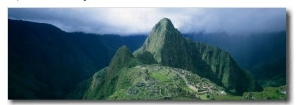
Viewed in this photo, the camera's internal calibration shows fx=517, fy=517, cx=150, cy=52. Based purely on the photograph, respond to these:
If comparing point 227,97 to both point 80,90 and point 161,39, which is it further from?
point 80,90

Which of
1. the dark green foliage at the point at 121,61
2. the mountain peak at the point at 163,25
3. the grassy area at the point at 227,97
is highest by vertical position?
the mountain peak at the point at 163,25

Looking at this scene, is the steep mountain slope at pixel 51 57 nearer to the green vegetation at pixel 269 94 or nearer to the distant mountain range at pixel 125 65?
the distant mountain range at pixel 125 65

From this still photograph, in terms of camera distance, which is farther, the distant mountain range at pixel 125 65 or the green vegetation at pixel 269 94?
the distant mountain range at pixel 125 65

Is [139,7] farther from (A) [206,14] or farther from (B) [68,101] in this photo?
(B) [68,101]

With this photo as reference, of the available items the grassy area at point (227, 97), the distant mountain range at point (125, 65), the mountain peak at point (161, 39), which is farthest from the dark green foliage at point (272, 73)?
the mountain peak at point (161, 39)

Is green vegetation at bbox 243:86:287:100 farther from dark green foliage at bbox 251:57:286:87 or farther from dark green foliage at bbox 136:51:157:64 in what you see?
dark green foliage at bbox 136:51:157:64

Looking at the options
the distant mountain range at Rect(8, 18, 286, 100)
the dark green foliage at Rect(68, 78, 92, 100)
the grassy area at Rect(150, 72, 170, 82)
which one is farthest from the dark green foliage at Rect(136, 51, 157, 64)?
the dark green foliage at Rect(68, 78, 92, 100)

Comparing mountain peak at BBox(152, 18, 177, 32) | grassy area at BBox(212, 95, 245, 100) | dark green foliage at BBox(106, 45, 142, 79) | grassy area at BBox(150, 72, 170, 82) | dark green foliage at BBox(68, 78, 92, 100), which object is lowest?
grassy area at BBox(212, 95, 245, 100)
